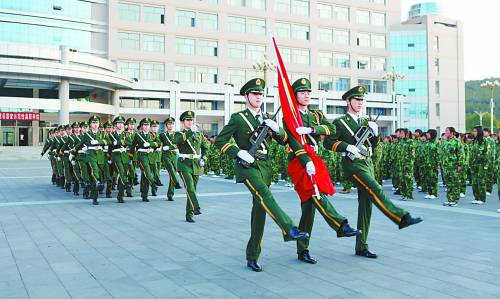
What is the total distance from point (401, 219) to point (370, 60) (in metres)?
64.4

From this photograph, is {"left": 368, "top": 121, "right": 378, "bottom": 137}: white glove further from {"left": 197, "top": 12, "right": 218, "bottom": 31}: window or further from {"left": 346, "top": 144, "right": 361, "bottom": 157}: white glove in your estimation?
{"left": 197, "top": 12, "right": 218, "bottom": 31}: window

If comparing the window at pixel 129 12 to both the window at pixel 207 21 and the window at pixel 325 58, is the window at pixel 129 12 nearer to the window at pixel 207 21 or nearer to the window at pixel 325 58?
the window at pixel 207 21

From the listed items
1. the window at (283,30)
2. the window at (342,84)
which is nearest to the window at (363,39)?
the window at (342,84)

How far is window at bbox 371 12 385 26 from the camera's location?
222ft

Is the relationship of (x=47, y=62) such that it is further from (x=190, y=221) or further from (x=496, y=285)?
(x=496, y=285)

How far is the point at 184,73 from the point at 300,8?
1793cm

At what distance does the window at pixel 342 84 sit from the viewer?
64250 millimetres

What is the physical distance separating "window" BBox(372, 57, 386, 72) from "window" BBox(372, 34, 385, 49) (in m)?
1.67

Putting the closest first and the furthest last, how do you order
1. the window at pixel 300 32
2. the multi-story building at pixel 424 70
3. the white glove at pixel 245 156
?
the white glove at pixel 245 156
the window at pixel 300 32
the multi-story building at pixel 424 70

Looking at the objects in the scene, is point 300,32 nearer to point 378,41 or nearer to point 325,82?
point 325,82

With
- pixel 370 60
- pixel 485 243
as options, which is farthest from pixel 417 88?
pixel 485 243

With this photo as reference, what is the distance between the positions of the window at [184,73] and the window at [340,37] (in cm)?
2049

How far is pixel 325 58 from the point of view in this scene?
63.5m

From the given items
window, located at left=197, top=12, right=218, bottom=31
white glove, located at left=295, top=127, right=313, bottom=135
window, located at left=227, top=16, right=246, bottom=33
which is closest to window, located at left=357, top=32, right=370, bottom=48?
window, located at left=227, top=16, right=246, bottom=33
